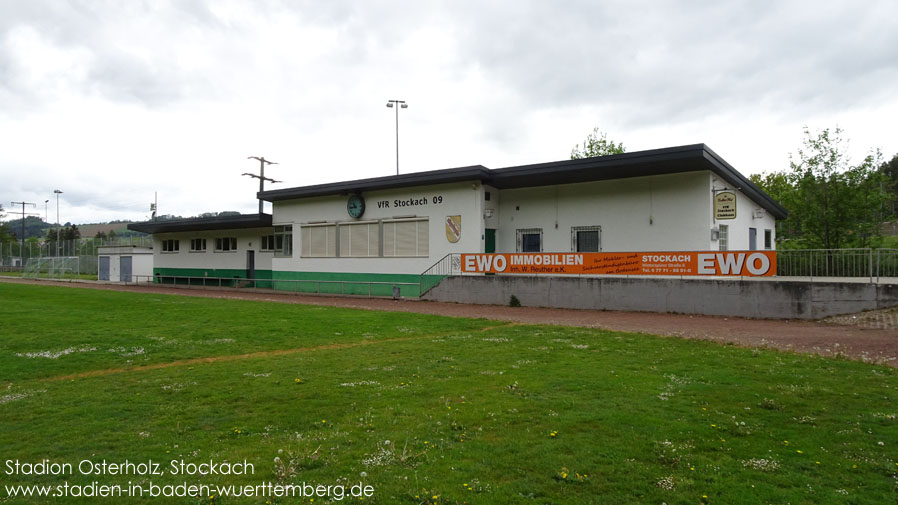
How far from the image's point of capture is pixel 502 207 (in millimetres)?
28078

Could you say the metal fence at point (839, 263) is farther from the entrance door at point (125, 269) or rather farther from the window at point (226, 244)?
the entrance door at point (125, 269)

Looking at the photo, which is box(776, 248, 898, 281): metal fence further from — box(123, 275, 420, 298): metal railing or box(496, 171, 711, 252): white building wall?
box(123, 275, 420, 298): metal railing

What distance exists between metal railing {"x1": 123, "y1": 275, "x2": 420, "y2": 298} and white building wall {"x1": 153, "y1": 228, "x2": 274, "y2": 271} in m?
1.13

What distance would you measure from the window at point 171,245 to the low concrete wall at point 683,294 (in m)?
28.8

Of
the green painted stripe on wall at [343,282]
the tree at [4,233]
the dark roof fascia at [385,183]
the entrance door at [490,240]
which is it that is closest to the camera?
the dark roof fascia at [385,183]

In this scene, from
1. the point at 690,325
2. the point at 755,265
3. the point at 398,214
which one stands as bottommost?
the point at 690,325

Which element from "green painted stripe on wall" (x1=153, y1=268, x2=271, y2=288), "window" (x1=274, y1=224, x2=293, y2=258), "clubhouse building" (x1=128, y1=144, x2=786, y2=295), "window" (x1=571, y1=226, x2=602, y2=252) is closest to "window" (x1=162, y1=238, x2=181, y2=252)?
"green painted stripe on wall" (x1=153, y1=268, x2=271, y2=288)

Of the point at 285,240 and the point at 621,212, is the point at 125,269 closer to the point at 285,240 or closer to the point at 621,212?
the point at 285,240

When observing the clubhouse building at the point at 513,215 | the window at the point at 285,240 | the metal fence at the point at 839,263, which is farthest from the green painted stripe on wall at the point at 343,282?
the metal fence at the point at 839,263

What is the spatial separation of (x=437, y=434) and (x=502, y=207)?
2290 cm

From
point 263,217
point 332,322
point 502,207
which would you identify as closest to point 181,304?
point 332,322

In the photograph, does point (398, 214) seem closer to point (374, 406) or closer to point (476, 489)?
point (374, 406)

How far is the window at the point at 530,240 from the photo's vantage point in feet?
87.6

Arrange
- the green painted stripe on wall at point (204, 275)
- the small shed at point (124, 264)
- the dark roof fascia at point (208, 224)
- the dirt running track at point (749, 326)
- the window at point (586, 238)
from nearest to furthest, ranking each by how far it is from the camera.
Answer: the dirt running track at point (749, 326) < the window at point (586, 238) < the dark roof fascia at point (208, 224) < the green painted stripe on wall at point (204, 275) < the small shed at point (124, 264)
